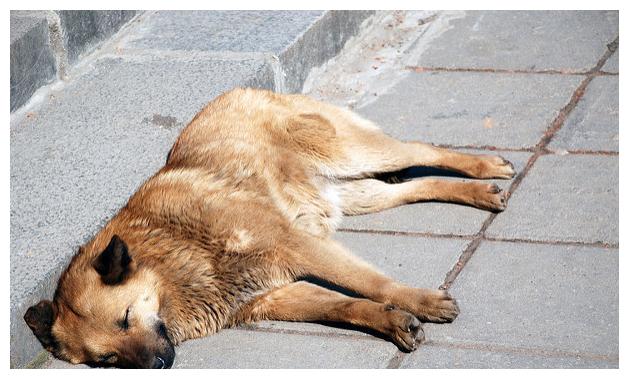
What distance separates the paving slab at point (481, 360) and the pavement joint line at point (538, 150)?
52 centimetres

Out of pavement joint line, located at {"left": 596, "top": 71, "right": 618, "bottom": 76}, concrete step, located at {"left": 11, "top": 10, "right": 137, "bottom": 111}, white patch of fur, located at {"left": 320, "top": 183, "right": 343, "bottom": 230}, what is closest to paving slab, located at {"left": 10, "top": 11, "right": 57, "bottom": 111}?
concrete step, located at {"left": 11, "top": 10, "right": 137, "bottom": 111}

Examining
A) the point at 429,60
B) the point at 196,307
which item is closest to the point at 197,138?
the point at 196,307

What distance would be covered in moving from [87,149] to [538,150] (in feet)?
8.67

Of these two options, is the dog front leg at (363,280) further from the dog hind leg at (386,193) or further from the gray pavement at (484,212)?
the dog hind leg at (386,193)

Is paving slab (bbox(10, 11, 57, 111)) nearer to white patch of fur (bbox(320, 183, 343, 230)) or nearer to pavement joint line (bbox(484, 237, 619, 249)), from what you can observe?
white patch of fur (bbox(320, 183, 343, 230))

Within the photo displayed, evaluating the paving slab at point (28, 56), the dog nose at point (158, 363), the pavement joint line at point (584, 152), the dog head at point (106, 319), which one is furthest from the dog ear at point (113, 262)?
the pavement joint line at point (584, 152)

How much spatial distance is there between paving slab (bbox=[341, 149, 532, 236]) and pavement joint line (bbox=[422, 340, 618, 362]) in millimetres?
1002

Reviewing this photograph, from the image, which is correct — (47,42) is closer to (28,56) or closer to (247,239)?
(28,56)

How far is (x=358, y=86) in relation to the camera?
749 cm

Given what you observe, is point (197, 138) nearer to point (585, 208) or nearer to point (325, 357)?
point (325, 357)

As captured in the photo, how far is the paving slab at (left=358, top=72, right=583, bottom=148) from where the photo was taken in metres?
6.56

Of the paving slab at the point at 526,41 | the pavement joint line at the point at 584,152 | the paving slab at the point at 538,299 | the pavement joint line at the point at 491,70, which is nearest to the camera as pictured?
the paving slab at the point at 538,299

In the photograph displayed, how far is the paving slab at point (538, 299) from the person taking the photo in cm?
457

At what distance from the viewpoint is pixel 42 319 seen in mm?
4652
